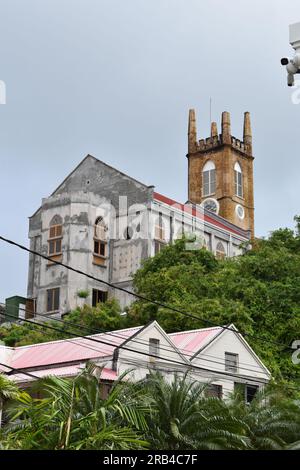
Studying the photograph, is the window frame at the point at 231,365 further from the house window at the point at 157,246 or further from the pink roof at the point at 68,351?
the house window at the point at 157,246

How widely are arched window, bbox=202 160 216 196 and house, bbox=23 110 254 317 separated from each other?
73.2ft

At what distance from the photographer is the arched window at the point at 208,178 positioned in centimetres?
8919

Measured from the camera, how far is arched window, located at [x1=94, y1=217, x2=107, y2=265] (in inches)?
2363

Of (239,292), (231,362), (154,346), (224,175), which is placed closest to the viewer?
(154,346)

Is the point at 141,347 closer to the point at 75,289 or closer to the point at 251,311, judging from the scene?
the point at 251,311

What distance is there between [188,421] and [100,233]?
3570cm

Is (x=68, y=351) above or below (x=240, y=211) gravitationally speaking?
below

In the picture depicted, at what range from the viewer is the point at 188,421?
25578mm

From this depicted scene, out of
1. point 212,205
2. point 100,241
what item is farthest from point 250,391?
point 212,205

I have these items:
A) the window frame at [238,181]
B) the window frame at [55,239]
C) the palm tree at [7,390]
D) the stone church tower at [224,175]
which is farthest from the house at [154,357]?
the window frame at [238,181]

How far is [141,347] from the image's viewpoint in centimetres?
3769

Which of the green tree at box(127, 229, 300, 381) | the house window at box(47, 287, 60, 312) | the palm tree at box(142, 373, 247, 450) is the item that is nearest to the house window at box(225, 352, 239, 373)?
the green tree at box(127, 229, 300, 381)

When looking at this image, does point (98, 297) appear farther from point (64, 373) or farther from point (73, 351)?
point (64, 373)
